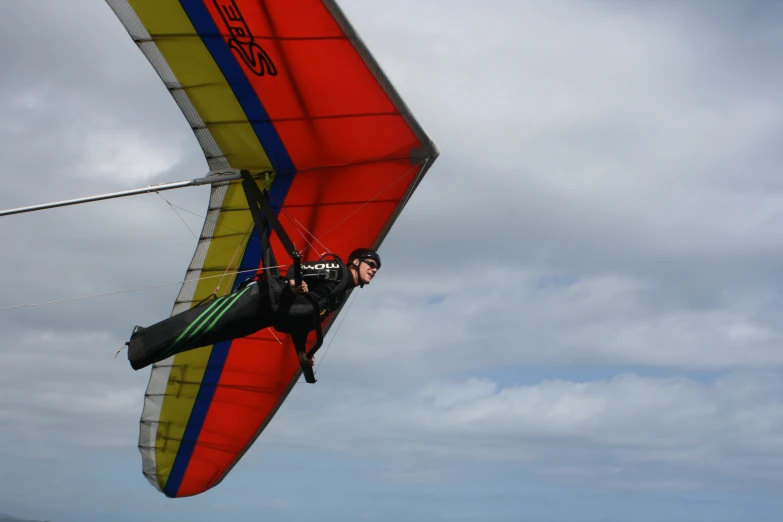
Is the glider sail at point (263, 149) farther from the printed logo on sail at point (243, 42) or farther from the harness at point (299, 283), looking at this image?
the harness at point (299, 283)

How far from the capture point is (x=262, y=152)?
11.0 m

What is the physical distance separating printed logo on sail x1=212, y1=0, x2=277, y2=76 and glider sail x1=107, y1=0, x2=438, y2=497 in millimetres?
12

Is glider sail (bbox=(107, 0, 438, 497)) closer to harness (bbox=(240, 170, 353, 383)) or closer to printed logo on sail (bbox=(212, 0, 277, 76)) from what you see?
printed logo on sail (bbox=(212, 0, 277, 76))

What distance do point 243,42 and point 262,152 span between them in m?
1.49

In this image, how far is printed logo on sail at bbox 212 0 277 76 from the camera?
9.66m

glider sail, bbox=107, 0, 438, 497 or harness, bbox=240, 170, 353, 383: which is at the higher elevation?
glider sail, bbox=107, 0, 438, 497

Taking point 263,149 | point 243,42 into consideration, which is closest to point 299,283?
point 263,149

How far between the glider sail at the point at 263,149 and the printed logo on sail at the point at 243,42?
1 centimetres

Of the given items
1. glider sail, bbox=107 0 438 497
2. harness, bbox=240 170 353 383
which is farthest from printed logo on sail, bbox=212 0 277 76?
harness, bbox=240 170 353 383

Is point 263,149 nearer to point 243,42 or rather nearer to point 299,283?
point 243,42

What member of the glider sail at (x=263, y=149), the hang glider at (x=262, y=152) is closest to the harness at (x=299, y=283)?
the hang glider at (x=262, y=152)

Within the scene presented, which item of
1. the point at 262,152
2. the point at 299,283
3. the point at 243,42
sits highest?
the point at 243,42

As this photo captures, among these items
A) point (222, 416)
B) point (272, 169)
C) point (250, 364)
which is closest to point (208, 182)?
point (272, 169)

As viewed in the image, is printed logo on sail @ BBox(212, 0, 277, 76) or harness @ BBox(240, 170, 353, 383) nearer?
harness @ BBox(240, 170, 353, 383)
